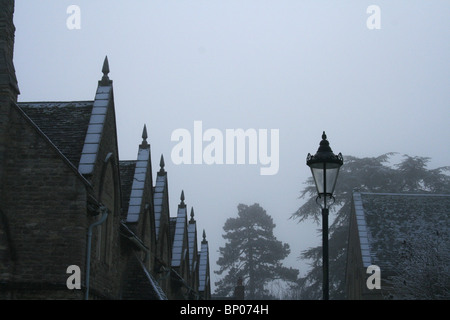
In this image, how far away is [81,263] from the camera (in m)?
15.5

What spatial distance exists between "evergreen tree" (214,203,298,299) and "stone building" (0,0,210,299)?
53136mm

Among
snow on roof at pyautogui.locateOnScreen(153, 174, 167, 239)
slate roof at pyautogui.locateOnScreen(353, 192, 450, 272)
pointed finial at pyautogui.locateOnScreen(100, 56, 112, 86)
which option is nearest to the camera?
pointed finial at pyautogui.locateOnScreen(100, 56, 112, 86)

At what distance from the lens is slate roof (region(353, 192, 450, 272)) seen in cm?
3353

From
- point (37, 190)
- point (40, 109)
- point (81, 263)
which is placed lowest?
point (81, 263)

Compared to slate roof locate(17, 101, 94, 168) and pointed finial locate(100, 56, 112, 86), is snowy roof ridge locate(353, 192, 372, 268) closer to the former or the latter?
pointed finial locate(100, 56, 112, 86)

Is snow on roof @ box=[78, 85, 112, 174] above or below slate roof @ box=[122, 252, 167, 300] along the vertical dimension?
above

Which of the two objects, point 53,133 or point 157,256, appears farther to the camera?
point 157,256

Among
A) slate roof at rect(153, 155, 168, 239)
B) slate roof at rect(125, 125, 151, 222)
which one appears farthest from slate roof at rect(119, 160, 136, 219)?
slate roof at rect(153, 155, 168, 239)

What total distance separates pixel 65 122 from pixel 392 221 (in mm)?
22942

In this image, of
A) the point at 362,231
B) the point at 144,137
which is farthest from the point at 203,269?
the point at 144,137

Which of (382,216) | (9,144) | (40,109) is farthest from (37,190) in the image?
(382,216)
